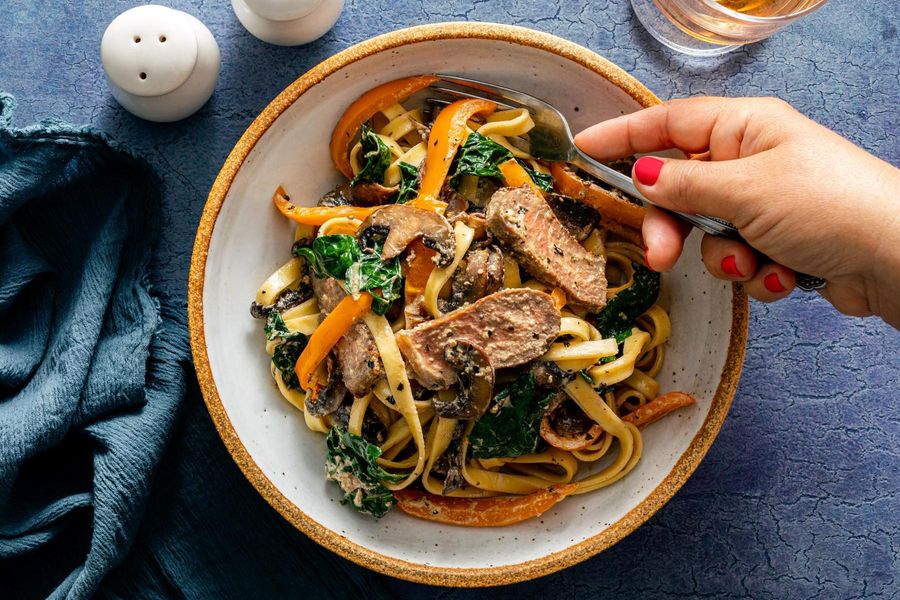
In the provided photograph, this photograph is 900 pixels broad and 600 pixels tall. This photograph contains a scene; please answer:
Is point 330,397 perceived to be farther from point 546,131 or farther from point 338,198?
point 546,131

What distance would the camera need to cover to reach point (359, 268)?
2.70m

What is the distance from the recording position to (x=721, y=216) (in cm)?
252

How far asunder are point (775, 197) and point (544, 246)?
78 cm

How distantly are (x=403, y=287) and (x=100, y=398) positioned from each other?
1338mm

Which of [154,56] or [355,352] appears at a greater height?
[154,56]

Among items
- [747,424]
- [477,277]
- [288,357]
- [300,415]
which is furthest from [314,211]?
[747,424]

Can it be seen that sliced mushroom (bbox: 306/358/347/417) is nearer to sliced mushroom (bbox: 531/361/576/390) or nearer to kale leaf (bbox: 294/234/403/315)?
kale leaf (bbox: 294/234/403/315)

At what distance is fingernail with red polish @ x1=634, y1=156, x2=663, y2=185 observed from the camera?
260cm

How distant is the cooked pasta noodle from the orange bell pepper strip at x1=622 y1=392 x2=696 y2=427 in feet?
0.14

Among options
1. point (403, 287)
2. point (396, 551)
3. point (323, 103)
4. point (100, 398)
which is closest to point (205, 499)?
point (100, 398)

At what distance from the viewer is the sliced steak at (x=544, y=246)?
2725mm

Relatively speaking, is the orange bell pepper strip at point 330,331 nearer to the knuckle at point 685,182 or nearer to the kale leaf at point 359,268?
the kale leaf at point 359,268

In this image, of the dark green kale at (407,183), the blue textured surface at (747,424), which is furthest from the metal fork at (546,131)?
the blue textured surface at (747,424)

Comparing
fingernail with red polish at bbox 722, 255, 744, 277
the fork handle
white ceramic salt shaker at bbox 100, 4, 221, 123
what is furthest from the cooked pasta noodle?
white ceramic salt shaker at bbox 100, 4, 221, 123
